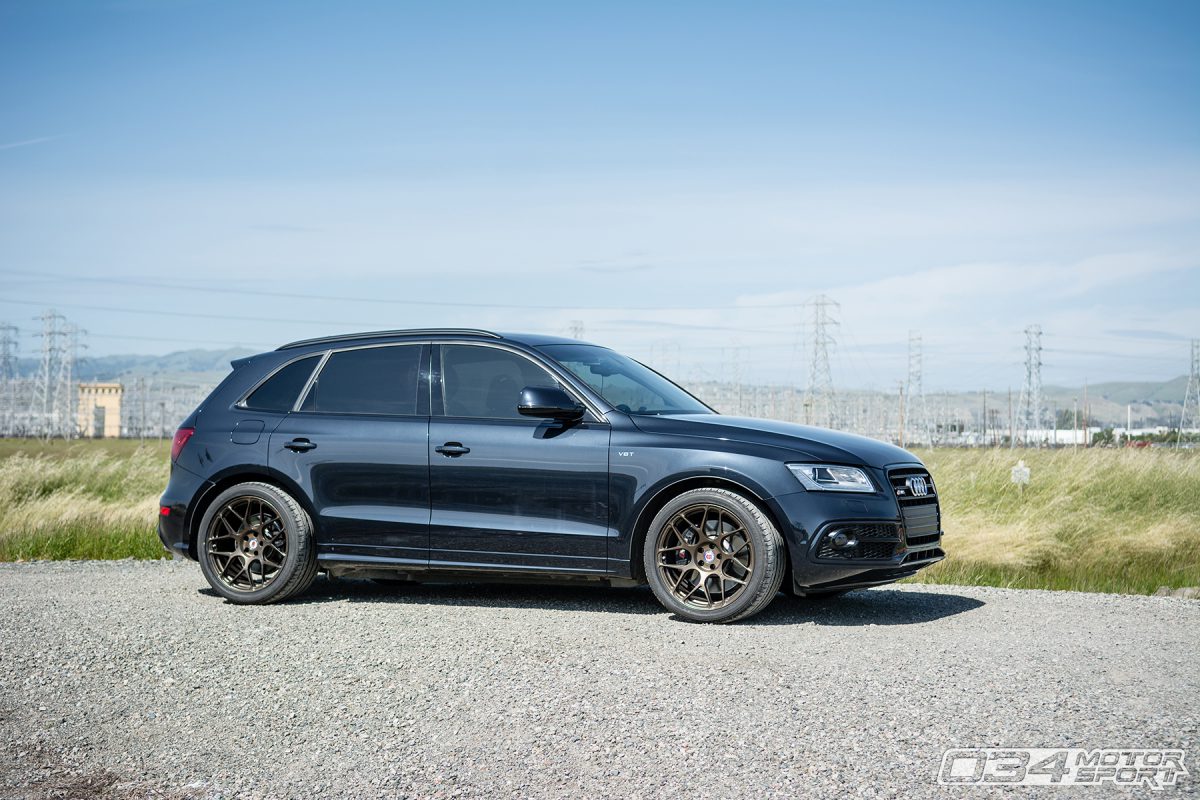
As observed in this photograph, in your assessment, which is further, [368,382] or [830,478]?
[368,382]

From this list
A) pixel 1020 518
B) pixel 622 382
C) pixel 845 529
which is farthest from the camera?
pixel 1020 518

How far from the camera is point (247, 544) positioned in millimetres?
8578

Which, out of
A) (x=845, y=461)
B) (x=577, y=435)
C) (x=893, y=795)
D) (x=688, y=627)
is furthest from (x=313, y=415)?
(x=893, y=795)

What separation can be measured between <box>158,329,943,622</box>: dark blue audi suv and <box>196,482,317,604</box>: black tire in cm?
1

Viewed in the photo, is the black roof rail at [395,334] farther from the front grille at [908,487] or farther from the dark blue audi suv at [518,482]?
the front grille at [908,487]

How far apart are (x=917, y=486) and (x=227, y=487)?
15.7 ft

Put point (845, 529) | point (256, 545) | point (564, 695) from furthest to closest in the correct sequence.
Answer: point (256, 545)
point (845, 529)
point (564, 695)

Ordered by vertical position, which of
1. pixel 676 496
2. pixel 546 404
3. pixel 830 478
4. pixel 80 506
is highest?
pixel 546 404

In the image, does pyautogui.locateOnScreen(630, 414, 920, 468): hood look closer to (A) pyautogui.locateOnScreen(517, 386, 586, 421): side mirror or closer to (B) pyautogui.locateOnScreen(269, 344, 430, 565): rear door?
(A) pyautogui.locateOnScreen(517, 386, 586, 421): side mirror

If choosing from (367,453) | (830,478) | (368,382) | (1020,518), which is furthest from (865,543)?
(1020,518)

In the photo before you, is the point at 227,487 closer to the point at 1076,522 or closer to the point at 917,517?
the point at 917,517

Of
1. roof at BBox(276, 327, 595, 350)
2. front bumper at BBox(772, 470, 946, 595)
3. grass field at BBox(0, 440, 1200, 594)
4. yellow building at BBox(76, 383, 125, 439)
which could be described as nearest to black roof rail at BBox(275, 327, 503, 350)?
roof at BBox(276, 327, 595, 350)

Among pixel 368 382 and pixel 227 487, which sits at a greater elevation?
pixel 368 382

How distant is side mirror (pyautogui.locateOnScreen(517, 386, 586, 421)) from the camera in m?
7.66
